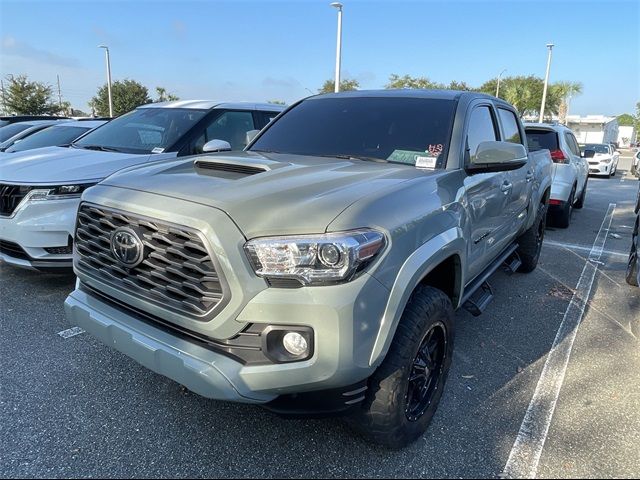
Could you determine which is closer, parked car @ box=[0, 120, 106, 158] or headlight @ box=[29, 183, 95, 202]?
headlight @ box=[29, 183, 95, 202]

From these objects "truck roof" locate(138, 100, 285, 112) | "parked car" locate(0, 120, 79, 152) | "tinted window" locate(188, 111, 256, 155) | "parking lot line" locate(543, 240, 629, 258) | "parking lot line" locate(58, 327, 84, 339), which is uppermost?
"truck roof" locate(138, 100, 285, 112)

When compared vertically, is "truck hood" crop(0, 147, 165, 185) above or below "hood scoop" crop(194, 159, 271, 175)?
below

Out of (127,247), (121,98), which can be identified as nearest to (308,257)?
(127,247)

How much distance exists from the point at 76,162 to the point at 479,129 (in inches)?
143

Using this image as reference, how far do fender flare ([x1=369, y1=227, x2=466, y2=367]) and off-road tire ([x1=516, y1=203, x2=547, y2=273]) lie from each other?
3216 millimetres

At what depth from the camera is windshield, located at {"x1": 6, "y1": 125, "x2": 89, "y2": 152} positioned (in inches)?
276

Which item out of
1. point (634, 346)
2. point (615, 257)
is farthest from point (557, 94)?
point (634, 346)

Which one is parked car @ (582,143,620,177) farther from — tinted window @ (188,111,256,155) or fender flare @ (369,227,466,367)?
fender flare @ (369,227,466,367)

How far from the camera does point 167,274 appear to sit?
216 cm

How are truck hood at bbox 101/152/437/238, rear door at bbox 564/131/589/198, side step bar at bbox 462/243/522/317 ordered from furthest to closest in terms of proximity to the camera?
rear door at bbox 564/131/589/198 → side step bar at bbox 462/243/522/317 → truck hood at bbox 101/152/437/238

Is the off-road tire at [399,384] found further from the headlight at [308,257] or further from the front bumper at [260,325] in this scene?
the headlight at [308,257]

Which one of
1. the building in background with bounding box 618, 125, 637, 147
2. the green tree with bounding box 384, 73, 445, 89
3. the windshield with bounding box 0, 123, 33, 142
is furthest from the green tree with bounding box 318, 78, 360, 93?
the building in background with bounding box 618, 125, 637, 147

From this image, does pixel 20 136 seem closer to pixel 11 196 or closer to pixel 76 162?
pixel 76 162

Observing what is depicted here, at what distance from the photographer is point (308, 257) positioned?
6.39ft
